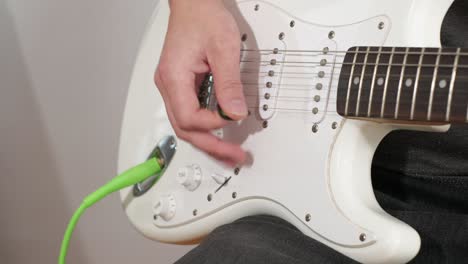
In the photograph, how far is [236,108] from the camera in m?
0.68

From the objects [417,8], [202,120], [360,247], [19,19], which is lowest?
[360,247]

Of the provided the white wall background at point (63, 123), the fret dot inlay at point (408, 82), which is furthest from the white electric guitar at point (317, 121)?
the white wall background at point (63, 123)

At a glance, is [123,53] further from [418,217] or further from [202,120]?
[418,217]

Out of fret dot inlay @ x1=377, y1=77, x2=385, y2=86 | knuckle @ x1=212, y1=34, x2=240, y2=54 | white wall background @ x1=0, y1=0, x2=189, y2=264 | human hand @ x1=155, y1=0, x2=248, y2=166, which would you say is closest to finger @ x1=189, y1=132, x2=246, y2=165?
human hand @ x1=155, y1=0, x2=248, y2=166

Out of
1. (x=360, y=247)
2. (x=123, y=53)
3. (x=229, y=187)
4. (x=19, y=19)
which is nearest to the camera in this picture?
(x=360, y=247)

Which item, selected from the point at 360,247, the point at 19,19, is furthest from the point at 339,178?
the point at 19,19

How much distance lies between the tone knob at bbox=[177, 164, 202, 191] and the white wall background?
45cm

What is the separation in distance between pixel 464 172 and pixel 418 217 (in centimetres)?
8

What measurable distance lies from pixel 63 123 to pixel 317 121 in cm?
90

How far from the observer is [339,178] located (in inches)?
26.0

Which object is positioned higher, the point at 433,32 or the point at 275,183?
the point at 433,32

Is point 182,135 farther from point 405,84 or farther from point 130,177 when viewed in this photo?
point 405,84

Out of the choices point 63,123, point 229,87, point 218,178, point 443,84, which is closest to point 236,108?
point 229,87

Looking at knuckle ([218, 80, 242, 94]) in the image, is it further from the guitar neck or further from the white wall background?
the white wall background
